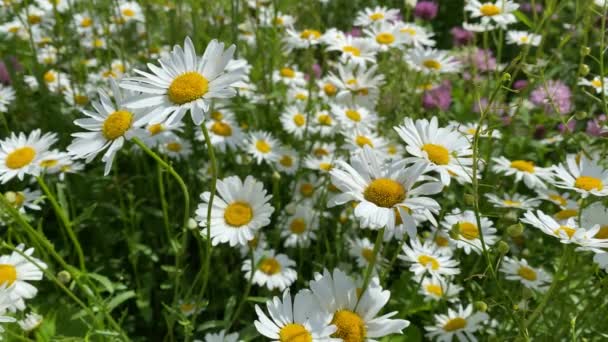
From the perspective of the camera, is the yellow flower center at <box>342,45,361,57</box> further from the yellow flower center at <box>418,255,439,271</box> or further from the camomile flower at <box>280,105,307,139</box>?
the yellow flower center at <box>418,255,439,271</box>

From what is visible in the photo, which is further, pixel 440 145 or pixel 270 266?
pixel 270 266

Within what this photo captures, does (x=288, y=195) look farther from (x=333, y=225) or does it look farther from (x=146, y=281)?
(x=146, y=281)

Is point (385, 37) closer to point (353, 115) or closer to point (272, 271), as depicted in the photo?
point (353, 115)

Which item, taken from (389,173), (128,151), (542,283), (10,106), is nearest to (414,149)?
(389,173)

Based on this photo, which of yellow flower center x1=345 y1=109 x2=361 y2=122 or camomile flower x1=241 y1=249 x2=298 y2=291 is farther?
yellow flower center x1=345 y1=109 x2=361 y2=122

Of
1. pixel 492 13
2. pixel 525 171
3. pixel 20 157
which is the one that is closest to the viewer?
pixel 20 157

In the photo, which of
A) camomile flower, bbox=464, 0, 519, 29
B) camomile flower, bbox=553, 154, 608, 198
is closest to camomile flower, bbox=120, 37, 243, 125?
camomile flower, bbox=553, 154, 608, 198

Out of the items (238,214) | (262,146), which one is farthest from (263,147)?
(238,214)
